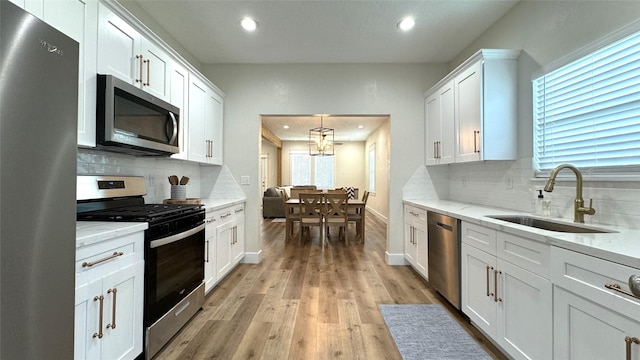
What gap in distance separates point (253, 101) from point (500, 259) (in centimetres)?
321

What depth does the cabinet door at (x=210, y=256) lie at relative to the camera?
99.0 inches

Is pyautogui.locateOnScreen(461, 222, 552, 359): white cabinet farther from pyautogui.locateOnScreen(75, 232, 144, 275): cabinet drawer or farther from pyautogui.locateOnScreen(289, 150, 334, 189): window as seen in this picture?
pyautogui.locateOnScreen(289, 150, 334, 189): window

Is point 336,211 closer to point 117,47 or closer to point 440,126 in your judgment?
point 440,126

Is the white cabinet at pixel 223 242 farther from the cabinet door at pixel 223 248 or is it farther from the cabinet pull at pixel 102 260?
the cabinet pull at pixel 102 260

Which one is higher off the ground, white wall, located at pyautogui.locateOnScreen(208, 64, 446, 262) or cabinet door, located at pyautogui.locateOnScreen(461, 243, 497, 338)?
white wall, located at pyautogui.locateOnScreen(208, 64, 446, 262)

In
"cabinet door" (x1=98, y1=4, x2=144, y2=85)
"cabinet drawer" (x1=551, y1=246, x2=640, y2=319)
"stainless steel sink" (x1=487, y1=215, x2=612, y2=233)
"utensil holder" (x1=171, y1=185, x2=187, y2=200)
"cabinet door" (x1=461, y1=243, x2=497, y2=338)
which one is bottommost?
"cabinet door" (x1=461, y1=243, x2=497, y2=338)

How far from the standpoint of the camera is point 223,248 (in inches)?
116

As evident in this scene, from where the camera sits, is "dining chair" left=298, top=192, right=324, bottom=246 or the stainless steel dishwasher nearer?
the stainless steel dishwasher

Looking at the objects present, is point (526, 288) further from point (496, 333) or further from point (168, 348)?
point (168, 348)

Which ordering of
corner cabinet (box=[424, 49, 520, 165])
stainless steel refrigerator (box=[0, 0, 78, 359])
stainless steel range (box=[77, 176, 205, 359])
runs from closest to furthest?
stainless steel refrigerator (box=[0, 0, 78, 359]) → stainless steel range (box=[77, 176, 205, 359]) → corner cabinet (box=[424, 49, 520, 165])

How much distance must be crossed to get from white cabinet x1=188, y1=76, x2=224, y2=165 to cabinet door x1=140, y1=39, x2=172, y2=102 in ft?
1.35

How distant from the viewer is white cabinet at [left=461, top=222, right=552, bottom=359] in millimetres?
1388

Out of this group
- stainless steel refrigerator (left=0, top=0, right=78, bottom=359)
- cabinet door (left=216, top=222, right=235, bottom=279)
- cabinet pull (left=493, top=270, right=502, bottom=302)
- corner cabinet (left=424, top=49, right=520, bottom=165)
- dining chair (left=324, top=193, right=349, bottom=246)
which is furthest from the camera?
dining chair (left=324, top=193, right=349, bottom=246)

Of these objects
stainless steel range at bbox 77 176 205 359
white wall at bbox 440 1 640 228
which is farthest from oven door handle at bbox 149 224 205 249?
white wall at bbox 440 1 640 228
